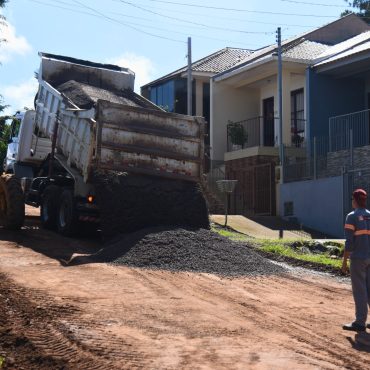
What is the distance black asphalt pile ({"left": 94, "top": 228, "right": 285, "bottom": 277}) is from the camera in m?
10.7

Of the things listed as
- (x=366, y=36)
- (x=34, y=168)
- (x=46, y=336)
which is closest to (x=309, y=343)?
(x=46, y=336)

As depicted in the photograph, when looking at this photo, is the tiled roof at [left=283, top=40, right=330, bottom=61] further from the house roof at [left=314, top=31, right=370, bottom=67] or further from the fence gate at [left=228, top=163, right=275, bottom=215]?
the fence gate at [left=228, top=163, right=275, bottom=215]

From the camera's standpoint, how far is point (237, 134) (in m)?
27.8

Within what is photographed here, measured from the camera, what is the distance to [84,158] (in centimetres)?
1312

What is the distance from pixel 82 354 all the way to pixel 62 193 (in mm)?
8855

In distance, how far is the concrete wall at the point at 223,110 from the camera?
29.5m

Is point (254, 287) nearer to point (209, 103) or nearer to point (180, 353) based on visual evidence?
point (180, 353)

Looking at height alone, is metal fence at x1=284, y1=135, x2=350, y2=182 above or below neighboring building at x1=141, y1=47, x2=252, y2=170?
below

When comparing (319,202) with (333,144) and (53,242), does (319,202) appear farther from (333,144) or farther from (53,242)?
(53,242)

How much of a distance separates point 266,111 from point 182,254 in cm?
1917

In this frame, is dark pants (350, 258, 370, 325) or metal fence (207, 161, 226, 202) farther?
metal fence (207, 161, 226, 202)

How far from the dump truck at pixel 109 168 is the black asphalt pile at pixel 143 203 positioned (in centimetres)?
2

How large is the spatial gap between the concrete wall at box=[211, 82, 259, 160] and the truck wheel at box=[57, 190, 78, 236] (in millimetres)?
15572

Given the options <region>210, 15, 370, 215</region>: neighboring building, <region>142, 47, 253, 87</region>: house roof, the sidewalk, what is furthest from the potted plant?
the sidewalk
